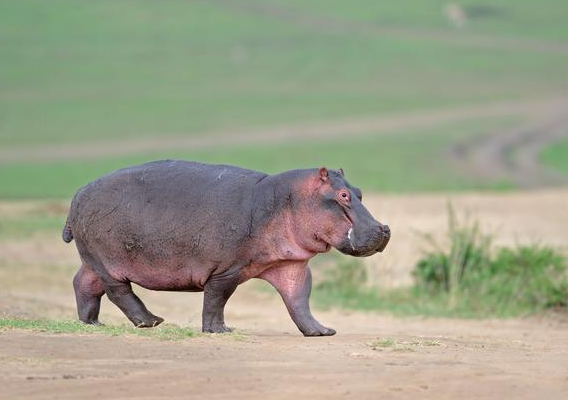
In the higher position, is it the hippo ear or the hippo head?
the hippo ear

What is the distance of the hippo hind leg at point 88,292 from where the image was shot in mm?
10133

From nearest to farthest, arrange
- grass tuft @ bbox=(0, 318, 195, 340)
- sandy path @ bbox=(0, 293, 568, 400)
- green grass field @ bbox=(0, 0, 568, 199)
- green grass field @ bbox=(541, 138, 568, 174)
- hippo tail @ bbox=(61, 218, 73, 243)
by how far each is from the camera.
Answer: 1. sandy path @ bbox=(0, 293, 568, 400)
2. grass tuft @ bbox=(0, 318, 195, 340)
3. hippo tail @ bbox=(61, 218, 73, 243)
4. green grass field @ bbox=(541, 138, 568, 174)
5. green grass field @ bbox=(0, 0, 568, 199)

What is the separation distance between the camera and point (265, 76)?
55562 millimetres

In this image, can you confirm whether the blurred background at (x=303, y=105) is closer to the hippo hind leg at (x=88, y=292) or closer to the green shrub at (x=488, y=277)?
the green shrub at (x=488, y=277)

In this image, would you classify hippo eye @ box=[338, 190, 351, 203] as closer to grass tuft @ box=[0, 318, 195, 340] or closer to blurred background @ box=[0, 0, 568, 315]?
grass tuft @ box=[0, 318, 195, 340]

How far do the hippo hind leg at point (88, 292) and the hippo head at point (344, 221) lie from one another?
1.76m

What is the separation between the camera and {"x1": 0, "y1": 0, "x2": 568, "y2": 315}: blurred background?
20844 mm

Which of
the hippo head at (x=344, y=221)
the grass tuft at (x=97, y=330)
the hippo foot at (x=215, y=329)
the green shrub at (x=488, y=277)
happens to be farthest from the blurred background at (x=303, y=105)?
the hippo head at (x=344, y=221)

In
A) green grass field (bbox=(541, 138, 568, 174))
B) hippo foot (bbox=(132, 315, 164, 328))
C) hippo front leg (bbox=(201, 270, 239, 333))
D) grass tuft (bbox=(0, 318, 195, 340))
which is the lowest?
grass tuft (bbox=(0, 318, 195, 340))

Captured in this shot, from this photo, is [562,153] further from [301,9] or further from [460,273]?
[301,9]

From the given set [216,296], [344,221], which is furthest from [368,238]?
[216,296]

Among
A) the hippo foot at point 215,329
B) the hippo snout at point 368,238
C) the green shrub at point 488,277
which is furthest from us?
the green shrub at point 488,277

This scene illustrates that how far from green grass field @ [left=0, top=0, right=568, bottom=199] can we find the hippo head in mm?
17580

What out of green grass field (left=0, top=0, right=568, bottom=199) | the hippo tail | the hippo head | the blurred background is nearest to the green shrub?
the blurred background
